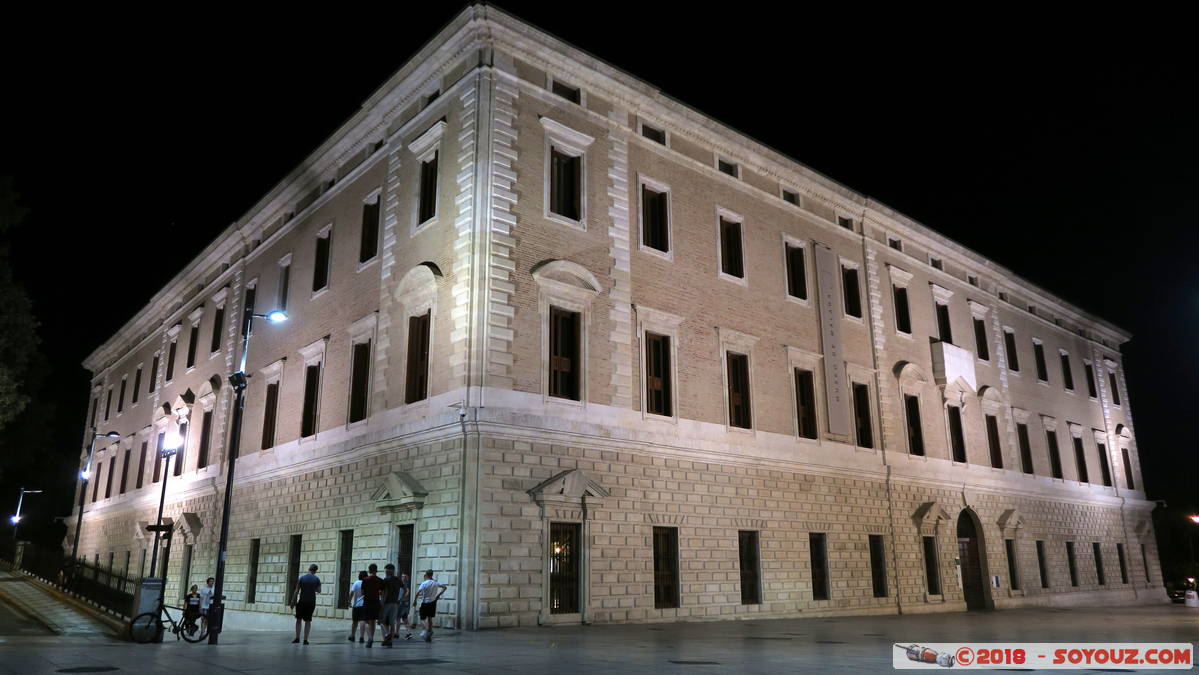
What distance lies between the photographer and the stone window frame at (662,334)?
21828 millimetres

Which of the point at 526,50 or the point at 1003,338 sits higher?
the point at 526,50

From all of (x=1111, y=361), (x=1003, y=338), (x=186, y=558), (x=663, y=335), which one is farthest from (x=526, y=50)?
(x=1111, y=361)

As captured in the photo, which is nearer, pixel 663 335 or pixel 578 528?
pixel 578 528

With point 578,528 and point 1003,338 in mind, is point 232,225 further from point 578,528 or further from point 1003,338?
point 1003,338

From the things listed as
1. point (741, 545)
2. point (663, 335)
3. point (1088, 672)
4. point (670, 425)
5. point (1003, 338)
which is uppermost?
point (1003, 338)

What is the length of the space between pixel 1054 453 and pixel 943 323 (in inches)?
397

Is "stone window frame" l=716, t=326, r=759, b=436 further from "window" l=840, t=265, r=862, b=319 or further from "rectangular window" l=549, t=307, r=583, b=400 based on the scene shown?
"window" l=840, t=265, r=862, b=319

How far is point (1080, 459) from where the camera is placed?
40.3m

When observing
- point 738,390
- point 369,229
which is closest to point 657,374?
point 738,390

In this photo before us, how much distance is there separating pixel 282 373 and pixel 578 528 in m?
13.0

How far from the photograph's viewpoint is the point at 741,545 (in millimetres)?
23344

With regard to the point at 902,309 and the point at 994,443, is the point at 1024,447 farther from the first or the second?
the point at 902,309

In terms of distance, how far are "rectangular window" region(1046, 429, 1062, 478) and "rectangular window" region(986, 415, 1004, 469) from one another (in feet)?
16.8

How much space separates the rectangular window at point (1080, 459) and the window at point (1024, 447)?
4.97 meters
